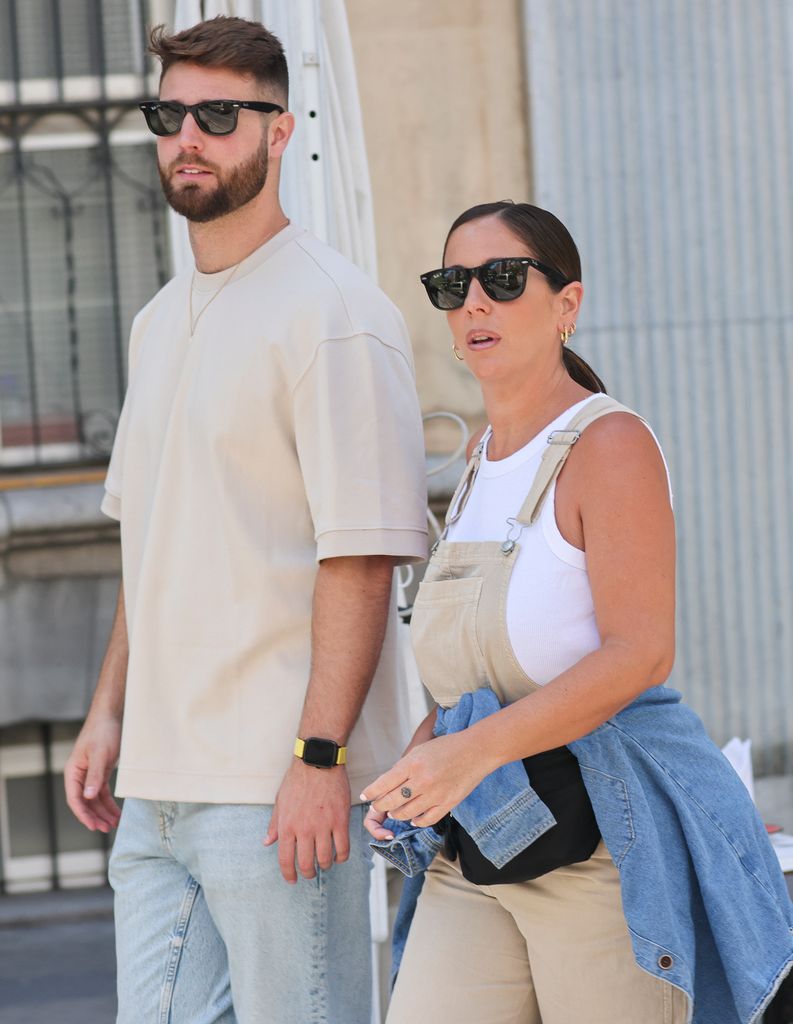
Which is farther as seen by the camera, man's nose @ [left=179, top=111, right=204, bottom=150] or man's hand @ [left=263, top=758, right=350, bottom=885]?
man's nose @ [left=179, top=111, right=204, bottom=150]

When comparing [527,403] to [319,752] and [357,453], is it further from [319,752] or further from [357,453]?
[319,752]

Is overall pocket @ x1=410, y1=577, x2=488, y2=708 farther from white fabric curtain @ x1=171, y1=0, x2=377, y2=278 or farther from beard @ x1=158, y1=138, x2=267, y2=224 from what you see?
white fabric curtain @ x1=171, y1=0, x2=377, y2=278

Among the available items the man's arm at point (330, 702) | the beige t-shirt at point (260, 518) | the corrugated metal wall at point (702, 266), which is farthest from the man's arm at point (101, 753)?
the corrugated metal wall at point (702, 266)

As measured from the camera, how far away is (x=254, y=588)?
2.26 meters

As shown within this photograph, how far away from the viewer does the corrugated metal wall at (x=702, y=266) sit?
5.18 metres

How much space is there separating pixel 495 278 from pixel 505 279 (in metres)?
0.01

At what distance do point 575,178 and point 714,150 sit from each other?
1.69 feet

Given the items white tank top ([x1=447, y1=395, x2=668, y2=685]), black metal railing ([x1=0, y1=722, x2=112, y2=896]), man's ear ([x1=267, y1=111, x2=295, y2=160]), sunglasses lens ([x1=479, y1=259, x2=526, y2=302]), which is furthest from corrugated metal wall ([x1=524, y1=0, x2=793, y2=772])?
white tank top ([x1=447, y1=395, x2=668, y2=685])

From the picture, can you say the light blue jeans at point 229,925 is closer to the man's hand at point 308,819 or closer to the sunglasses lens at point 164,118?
the man's hand at point 308,819

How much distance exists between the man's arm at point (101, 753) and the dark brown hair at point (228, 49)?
94 centimetres

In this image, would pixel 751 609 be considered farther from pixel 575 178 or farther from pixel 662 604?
pixel 662 604

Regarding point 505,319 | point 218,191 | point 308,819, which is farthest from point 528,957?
point 218,191

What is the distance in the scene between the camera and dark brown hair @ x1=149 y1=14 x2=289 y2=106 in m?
2.36

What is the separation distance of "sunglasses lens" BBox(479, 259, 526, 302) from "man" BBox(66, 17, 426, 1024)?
28 cm
